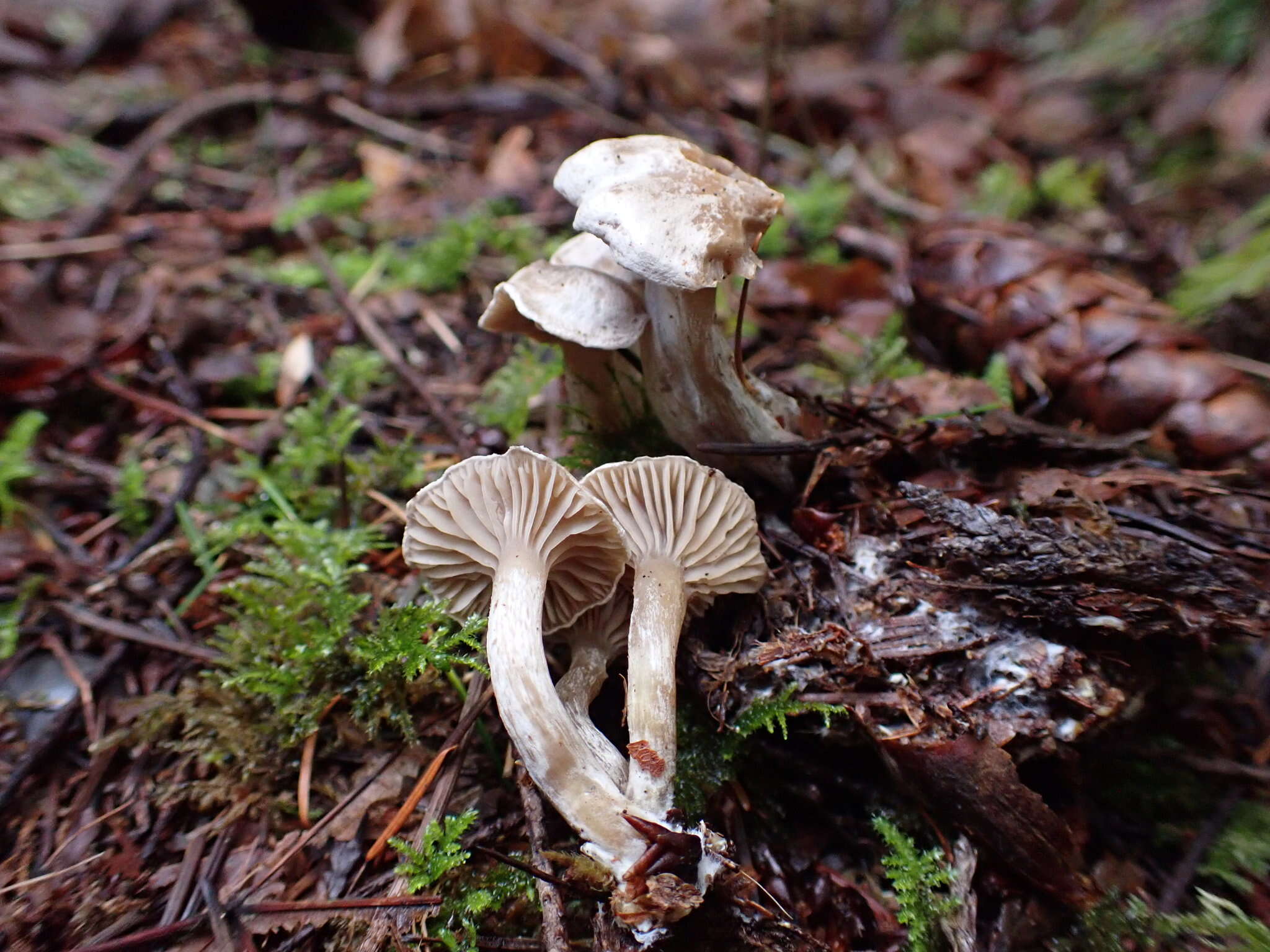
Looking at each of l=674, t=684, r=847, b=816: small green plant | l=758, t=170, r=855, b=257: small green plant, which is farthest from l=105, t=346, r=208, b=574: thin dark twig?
l=758, t=170, r=855, b=257: small green plant

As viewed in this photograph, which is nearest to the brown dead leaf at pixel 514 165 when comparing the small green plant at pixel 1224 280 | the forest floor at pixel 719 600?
the forest floor at pixel 719 600

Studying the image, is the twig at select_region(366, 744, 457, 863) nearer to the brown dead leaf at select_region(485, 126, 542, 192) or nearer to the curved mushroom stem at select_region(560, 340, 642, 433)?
the curved mushroom stem at select_region(560, 340, 642, 433)

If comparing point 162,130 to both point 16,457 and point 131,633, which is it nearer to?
point 16,457

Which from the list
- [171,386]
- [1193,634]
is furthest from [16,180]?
[1193,634]

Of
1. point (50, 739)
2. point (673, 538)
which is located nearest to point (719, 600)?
point (673, 538)

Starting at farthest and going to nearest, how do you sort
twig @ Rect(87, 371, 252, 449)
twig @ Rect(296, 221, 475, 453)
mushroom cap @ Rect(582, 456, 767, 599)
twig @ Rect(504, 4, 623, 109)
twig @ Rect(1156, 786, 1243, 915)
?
twig @ Rect(504, 4, 623, 109) < twig @ Rect(87, 371, 252, 449) < twig @ Rect(296, 221, 475, 453) < mushroom cap @ Rect(582, 456, 767, 599) < twig @ Rect(1156, 786, 1243, 915)
